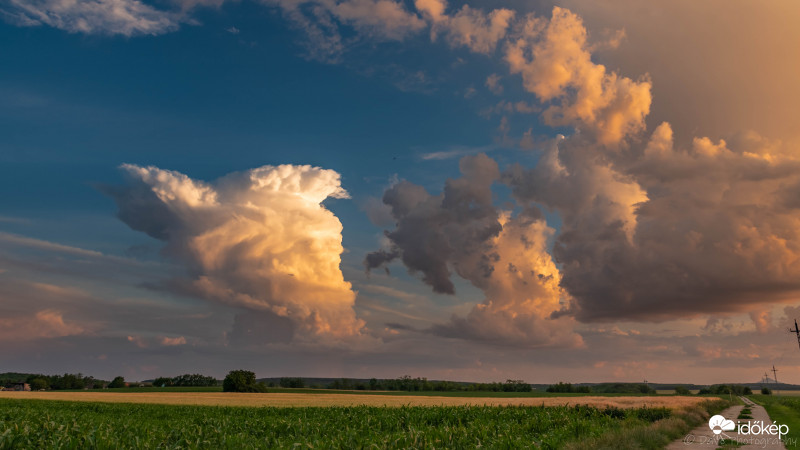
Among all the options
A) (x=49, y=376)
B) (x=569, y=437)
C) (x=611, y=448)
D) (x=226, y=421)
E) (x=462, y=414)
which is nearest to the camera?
(x=611, y=448)

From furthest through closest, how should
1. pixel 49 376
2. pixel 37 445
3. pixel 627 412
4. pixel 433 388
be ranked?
pixel 433 388, pixel 49 376, pixel 627 412, pixel 37 445

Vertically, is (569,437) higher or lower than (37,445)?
lower

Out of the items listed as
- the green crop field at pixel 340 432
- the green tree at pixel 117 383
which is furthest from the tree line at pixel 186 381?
the green crop field at pixel 340 432

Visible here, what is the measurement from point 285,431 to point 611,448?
1559 centimetres

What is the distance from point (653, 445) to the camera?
2484 cm

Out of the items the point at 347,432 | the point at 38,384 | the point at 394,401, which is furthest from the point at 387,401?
the point at 38,384

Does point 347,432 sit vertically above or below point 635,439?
above

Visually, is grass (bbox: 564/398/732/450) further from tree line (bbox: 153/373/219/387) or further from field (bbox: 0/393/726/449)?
tree line (bbox: 153/373/219/387)

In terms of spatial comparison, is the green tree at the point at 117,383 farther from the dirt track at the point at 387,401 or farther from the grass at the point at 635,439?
the grass at the point at 635,439

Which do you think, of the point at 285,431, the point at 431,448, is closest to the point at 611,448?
the point at 431,448

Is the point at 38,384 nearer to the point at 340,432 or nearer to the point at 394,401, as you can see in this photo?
the point at 394,401

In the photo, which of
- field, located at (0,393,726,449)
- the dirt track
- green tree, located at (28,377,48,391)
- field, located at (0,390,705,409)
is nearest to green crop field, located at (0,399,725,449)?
field, located at (0,393,726,449)

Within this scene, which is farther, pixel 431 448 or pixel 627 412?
pixel 627 412

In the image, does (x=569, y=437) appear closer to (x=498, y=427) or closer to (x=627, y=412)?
(x=498, y=427)
